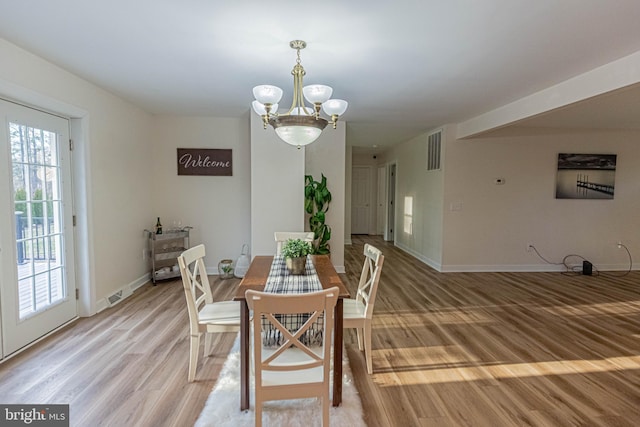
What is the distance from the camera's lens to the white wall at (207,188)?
5.06 m

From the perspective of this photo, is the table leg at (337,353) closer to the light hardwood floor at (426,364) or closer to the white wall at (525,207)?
the light hardwood floor at (426,364)

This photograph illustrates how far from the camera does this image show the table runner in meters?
2.12

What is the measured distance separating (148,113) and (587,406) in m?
5.64

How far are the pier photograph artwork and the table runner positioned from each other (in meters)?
5.15

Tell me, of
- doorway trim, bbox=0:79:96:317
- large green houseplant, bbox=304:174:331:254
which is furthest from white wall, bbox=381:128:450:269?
doorway trim, bbox=0:79:96:317

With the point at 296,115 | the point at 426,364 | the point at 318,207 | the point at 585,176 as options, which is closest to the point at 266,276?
the point at 296,115

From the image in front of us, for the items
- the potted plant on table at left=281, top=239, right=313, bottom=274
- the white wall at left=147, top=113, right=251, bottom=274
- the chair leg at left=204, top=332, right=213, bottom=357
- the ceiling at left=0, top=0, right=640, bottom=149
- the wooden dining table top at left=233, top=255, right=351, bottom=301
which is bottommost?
the chair leg at left=204, top=332, right=213, bottom=357

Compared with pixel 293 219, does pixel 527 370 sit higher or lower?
lower

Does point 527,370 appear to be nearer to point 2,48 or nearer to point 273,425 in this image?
point 273,425

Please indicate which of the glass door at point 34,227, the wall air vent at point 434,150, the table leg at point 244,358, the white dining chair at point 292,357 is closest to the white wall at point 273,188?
the glass door at point 34,227

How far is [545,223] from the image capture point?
562 centimetres

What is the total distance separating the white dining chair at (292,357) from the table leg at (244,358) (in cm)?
21

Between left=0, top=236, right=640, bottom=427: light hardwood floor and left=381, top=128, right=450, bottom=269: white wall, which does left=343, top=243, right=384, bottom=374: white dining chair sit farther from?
left=381, top=128, right=450, bottom=269: white wall

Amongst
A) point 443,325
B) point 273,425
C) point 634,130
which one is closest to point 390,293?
point 443,325
